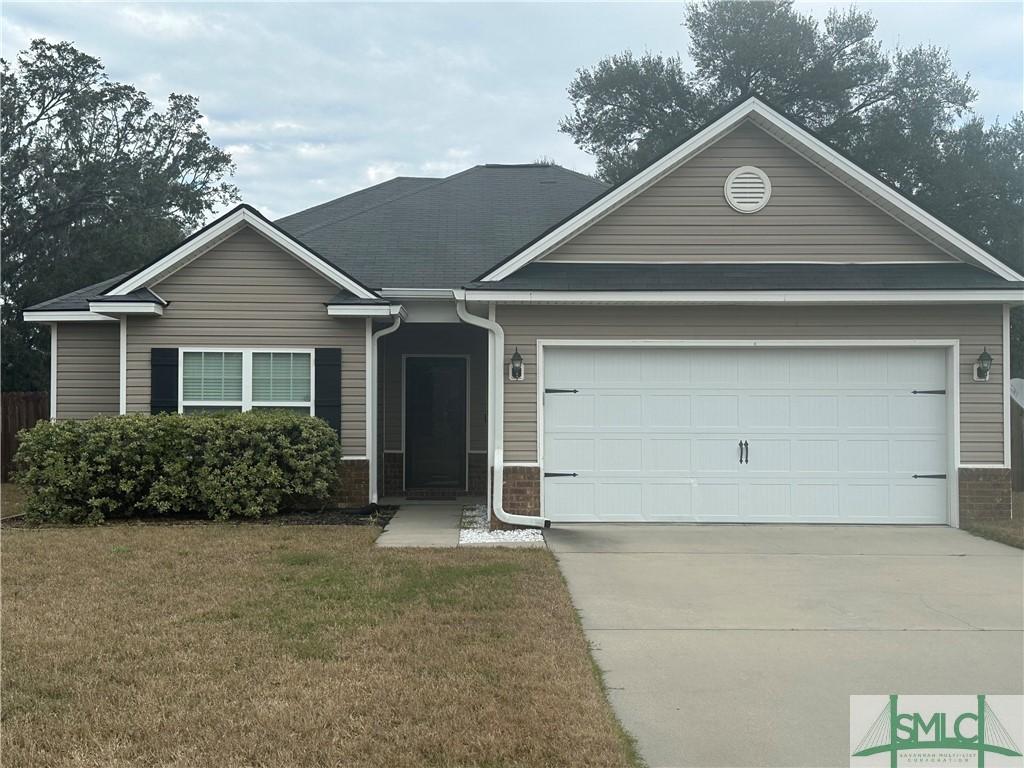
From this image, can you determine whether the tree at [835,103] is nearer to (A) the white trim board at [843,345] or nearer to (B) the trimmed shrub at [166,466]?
(A) the white trim board at [843,345]

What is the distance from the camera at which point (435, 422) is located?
44.1ft

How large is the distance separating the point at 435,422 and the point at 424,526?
12.2 feet

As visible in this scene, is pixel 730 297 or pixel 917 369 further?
pixel 917 369

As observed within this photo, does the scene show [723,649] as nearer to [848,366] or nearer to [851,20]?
[848,366]

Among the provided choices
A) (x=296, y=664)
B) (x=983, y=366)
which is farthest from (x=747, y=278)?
(x=296, y=664)

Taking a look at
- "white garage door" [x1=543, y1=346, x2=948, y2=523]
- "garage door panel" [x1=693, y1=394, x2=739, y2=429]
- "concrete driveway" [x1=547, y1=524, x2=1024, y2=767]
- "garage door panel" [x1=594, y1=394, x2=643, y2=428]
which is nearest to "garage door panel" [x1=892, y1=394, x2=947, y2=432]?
"white garage door" [x1=543, y1=346, x2=948, y2=523]

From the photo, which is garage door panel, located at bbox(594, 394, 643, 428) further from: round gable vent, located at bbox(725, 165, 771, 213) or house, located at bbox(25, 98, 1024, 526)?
round gable vent, located at bbox(725, 165, 771, 213)

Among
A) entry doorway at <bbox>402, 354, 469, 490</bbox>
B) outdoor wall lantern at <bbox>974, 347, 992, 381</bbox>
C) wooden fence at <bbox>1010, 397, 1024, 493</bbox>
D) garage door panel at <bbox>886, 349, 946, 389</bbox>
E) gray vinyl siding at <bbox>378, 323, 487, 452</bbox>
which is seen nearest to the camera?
outdoor wall lantern at <bbox>974, 347, 992, 381</bbox>

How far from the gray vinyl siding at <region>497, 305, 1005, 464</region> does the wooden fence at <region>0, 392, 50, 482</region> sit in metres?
10.7

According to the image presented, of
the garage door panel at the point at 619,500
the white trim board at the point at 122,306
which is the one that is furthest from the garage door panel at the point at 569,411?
the white trim board at the point at 122,306

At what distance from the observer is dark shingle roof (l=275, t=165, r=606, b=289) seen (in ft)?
40.1

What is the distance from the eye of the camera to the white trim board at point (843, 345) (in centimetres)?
986

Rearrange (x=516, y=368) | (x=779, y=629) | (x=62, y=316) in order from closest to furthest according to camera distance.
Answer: (x=779, y=629) < (x=516, y=368) < (x=62, y=316)

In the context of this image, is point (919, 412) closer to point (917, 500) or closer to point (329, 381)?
point (917, 500)
